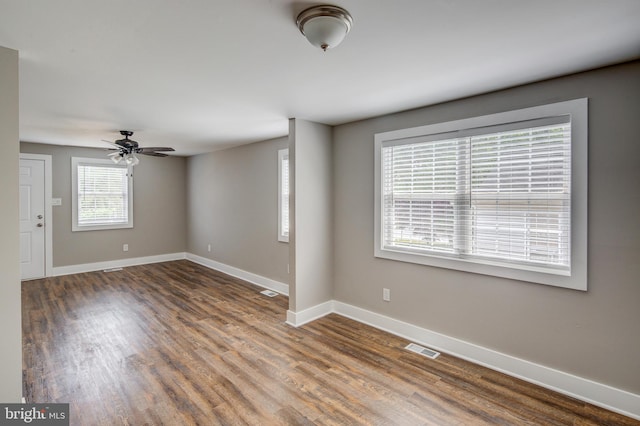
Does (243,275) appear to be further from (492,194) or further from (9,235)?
(492,194)

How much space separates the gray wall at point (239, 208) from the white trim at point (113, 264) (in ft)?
1.67

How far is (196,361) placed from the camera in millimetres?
2906

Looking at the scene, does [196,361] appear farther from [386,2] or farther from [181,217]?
[181,217]

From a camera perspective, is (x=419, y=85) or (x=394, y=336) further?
(x=394, y=336)

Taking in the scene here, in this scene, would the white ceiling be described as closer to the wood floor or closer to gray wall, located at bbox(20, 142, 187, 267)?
the wood floor

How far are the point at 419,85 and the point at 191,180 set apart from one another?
587cm

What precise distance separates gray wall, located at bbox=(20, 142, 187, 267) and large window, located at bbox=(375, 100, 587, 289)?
533 centimetres

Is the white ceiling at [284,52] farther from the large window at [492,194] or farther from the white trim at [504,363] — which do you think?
the white trim at [504,363]

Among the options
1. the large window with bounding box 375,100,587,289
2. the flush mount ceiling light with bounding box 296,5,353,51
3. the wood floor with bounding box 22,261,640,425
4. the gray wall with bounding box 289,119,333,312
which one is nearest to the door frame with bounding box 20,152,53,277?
the wood floor with bounding box 22,261,640,425

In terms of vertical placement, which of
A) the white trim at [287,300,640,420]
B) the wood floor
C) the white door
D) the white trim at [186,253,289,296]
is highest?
the white door

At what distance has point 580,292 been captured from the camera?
7.73 feet

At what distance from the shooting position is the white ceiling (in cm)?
156

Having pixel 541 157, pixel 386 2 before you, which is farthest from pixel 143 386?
pixel 541 157

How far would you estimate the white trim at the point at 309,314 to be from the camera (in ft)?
12.1
